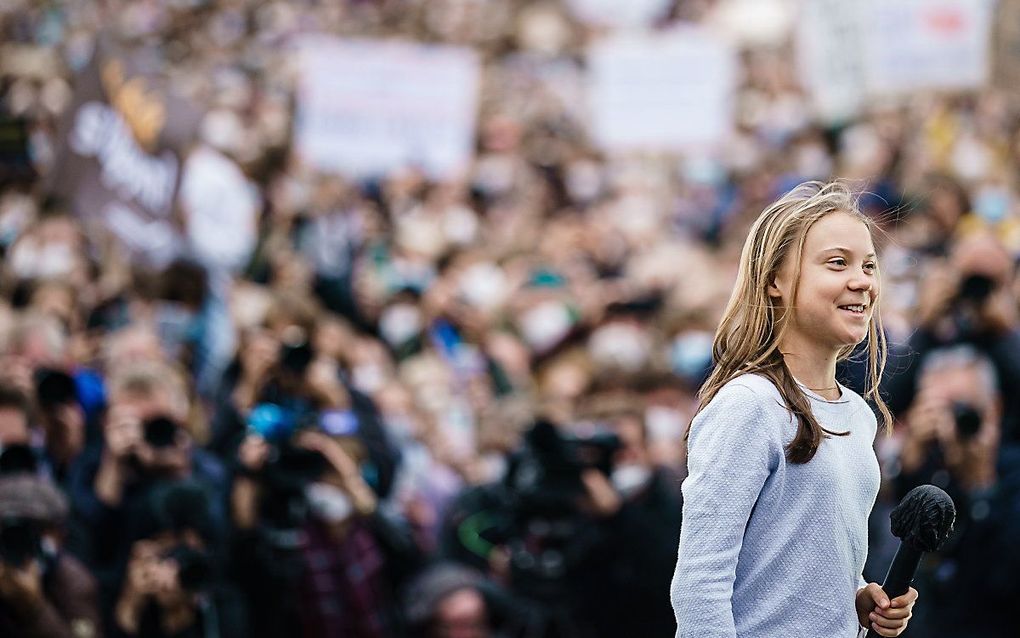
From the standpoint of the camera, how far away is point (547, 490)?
5.96 metres

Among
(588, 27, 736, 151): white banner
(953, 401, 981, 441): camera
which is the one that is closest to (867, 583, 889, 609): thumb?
(953, 401, 981, 441): camera

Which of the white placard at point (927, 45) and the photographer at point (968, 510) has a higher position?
the white placard at point (927, 45)

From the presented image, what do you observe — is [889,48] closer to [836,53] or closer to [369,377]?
[836,53]

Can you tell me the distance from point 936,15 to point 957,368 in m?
5.83

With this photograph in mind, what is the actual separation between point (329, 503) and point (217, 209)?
363cm

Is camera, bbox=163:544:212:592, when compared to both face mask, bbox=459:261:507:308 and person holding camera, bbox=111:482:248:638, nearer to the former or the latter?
person holding camera, bbox=111:482:248:638

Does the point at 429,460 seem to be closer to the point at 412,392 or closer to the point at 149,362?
the point at 412,392

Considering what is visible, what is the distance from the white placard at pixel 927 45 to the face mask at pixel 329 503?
21.4 feet

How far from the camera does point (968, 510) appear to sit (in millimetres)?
5191

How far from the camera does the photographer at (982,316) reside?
545 centimetres

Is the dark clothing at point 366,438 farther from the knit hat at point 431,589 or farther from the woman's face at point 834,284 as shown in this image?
the woman's face at point 834,284

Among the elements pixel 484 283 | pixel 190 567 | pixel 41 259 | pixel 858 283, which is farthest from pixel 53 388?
pixel 484 283

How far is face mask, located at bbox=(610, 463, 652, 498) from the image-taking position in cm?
614

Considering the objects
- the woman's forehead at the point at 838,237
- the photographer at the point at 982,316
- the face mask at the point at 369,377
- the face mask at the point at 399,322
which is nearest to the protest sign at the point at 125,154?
the face mask at the point at 399,322
